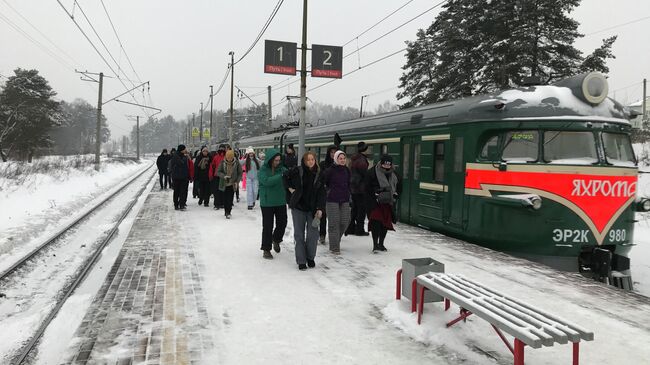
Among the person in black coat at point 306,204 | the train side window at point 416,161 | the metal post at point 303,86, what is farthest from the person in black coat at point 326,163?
the metal post at point 303,86

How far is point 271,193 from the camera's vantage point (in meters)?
7.18

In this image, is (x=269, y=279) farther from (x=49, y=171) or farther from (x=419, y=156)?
(x=49, y=171)

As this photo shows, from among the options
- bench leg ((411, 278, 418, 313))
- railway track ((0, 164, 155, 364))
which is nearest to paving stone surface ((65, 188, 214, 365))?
railway track ((0, 164, 155, 364))

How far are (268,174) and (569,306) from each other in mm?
4349

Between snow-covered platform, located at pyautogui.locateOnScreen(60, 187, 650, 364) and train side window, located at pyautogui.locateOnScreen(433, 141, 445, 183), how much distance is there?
1.66 meters

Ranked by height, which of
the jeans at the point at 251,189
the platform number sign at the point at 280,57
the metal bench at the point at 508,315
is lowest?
the metal bench at the point at 508,315

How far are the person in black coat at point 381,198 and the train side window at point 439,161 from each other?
1.60m

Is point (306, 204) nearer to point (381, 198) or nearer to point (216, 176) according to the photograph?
point (381, 198)

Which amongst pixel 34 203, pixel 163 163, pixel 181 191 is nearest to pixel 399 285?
pixel 181 191

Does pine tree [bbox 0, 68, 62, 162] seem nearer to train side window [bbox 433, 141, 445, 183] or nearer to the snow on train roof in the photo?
train side window [bbox 433, 141, 445, 183]

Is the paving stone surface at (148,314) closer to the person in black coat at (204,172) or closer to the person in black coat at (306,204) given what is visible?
the person in black coat at (306,204)

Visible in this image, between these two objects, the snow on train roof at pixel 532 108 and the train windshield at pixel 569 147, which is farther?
the snow on train roof at pixel 532 108

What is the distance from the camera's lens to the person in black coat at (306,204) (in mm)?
6711

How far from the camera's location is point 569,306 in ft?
17.0
